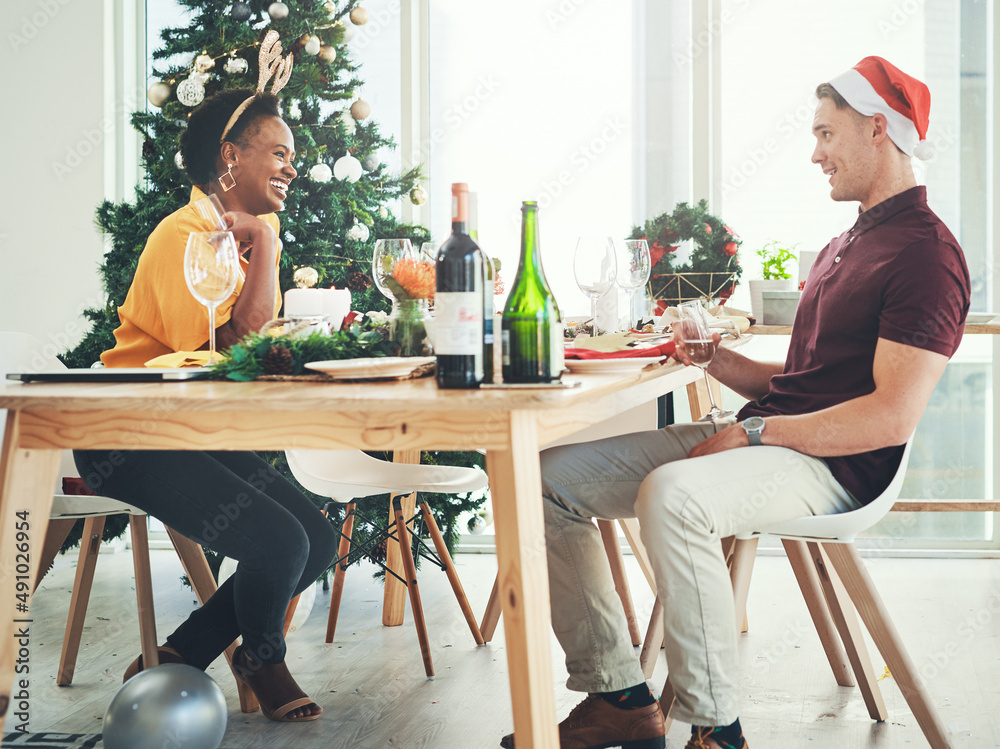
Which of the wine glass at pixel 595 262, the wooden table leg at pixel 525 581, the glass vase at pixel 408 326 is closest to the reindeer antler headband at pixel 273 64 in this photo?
the wine glass at pixel 595 262

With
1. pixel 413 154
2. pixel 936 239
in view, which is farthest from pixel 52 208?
pixel 936 239

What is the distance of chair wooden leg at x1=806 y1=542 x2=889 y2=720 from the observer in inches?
→ 76.1

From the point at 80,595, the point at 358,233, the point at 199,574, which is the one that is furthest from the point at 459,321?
the point at 358,233

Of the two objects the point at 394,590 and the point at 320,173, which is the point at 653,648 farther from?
the point at 320,173

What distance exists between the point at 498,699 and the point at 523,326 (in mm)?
1160

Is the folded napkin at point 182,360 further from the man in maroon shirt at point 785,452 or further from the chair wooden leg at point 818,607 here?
the chair wooden leg at point 818,607

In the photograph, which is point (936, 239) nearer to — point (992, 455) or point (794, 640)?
point (794, 640)

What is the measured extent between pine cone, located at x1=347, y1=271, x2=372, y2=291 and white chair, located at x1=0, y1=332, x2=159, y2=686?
3.03 feet

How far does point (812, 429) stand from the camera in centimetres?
156

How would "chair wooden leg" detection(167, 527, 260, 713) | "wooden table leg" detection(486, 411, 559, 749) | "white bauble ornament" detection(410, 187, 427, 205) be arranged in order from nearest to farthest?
"wooden table leg" detection(486, 411, 559, 749)
"chair wooden leg" detection(167, 527, 260, 713)
"white bauble ornament" detection(410, 187, 427, 205)

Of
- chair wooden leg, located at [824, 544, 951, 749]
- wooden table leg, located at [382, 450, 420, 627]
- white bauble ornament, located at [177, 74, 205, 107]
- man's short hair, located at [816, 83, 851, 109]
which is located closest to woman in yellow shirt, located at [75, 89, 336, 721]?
white bauble ornament, located at [177, 74, 205, 107]

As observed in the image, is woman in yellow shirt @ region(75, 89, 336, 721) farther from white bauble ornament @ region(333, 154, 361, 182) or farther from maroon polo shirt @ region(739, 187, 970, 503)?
maroon polo shirt @ region(739, 187, 970, 503)

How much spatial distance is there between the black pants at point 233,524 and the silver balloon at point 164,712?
20 cm

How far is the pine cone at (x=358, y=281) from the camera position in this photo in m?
2.76
